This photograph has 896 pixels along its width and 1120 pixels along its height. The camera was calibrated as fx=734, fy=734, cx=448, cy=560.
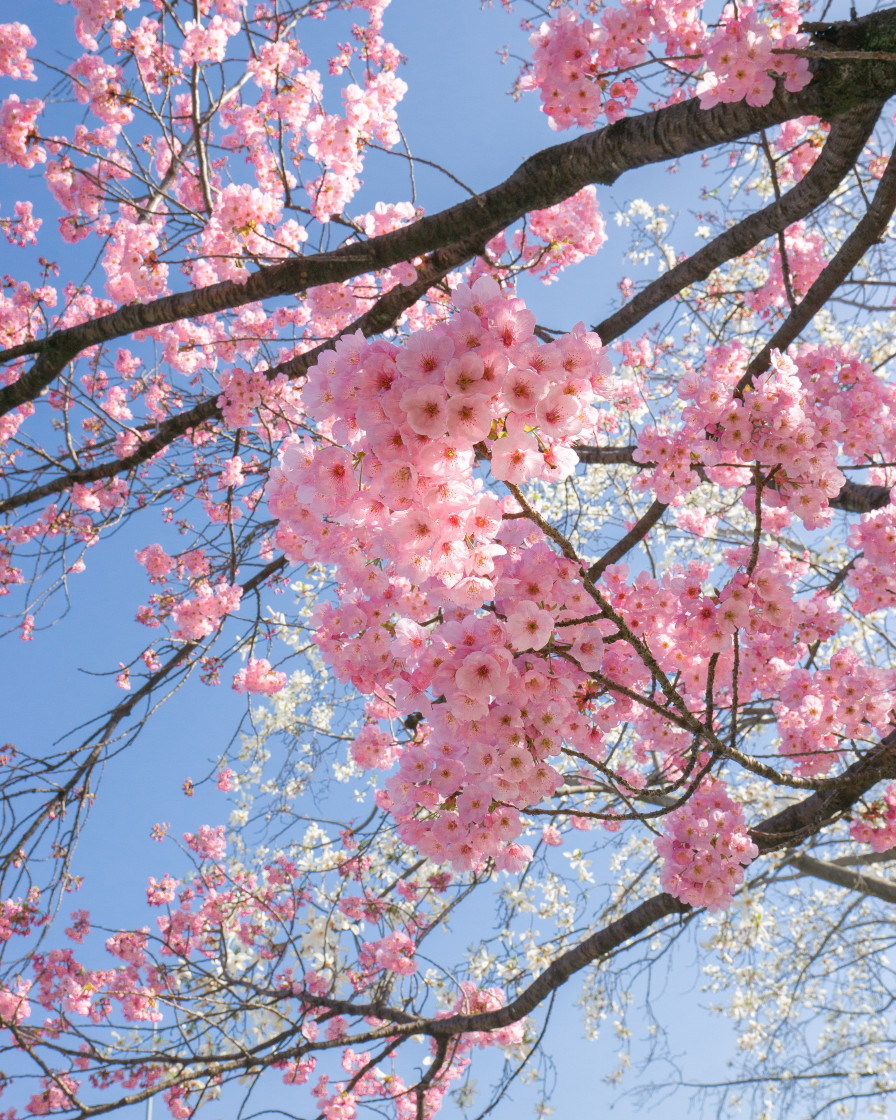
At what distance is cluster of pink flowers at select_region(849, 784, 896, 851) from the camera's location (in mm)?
3160

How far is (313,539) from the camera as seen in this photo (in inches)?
74.2

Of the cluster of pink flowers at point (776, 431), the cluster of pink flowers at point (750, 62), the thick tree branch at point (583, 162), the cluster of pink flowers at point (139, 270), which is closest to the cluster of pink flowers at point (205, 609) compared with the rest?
the cluster of pink flowers at point (139, 270)

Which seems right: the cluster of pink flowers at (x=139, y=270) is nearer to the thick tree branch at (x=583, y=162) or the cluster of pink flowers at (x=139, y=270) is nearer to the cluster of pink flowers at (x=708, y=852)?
the thick tree branch at (x=583, y=162)

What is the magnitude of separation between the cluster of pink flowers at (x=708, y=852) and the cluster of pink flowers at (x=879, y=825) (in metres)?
1.09

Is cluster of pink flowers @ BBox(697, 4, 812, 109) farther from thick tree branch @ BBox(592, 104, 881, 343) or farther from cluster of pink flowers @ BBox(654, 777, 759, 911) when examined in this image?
cluster of pink flowers @ BBox(654, 777, 759, 911)

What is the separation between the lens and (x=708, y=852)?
7.86 feet

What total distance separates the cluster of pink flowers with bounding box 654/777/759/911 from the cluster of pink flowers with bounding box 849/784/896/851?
1.09m

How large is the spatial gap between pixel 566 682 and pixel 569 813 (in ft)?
1.21

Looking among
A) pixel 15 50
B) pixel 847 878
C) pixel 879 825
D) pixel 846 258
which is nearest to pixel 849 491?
pixel 846 258

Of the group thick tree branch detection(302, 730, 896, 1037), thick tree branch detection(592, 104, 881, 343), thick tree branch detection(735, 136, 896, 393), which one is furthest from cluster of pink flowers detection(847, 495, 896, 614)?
thick tree branch detection(592, 104, 881, 343)

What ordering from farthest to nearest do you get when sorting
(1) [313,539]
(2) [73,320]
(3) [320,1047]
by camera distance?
(2) [73,320], (3) [320,1047], (1) [313,539]

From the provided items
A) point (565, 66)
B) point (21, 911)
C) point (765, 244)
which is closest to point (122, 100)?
point (565, 66)

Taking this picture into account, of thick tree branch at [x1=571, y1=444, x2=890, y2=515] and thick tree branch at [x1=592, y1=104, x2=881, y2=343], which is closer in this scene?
thick tree branch at [x1=592, y1=104, x2=881, y2=343]

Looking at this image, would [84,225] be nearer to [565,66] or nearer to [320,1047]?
[565,66]
